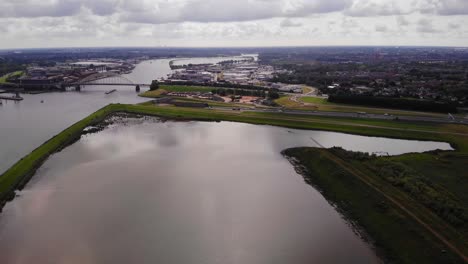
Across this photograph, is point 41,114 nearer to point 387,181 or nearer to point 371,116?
point 371,116

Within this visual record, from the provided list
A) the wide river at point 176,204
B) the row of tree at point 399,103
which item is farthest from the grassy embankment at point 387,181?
the row of tree at point 399,103

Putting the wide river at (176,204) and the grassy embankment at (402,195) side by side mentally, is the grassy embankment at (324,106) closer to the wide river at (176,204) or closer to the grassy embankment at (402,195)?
the wide river at (176,204)

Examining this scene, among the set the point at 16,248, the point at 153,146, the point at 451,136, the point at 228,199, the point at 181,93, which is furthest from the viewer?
the point at 181,93

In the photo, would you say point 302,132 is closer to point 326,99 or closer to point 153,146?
point 153,146

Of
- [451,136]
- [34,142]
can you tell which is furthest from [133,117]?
[451,136]

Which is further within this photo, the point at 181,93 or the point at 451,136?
the point at 181,93

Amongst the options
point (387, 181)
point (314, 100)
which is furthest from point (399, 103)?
point (387, 181)
